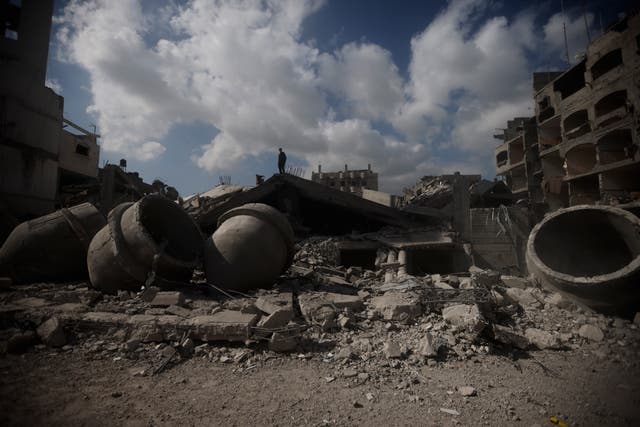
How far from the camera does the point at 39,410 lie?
2246 millimetres

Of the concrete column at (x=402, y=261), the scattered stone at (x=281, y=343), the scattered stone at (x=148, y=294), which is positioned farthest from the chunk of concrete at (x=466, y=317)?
the scattered stone at (x=148, y=294)

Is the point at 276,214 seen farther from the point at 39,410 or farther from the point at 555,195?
the point at 555,195

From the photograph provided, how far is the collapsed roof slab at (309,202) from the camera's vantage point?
9789mm

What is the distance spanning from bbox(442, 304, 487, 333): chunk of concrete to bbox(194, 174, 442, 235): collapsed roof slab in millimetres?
5861

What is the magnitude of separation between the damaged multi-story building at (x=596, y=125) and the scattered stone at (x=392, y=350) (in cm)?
1681

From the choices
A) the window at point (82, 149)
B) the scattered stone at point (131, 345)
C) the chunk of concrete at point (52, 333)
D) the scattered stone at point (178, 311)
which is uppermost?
the window at point (82, 149)

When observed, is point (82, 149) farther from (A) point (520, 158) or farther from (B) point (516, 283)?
(A) point (520, 158)

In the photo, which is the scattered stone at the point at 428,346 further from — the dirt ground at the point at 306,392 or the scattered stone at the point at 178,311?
the scattered stone at the point at 178,311

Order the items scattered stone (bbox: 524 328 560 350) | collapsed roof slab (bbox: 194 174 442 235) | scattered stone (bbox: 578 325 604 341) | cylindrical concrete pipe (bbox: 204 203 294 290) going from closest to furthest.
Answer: scattered stone (bbox: 524 328 560 350), scattered stone (bbox: 578 325 604 341), cylindrical concrete pipe (bbox: 204 203 294 290), collapsed roof slab (bbox: 194 174 442 235)

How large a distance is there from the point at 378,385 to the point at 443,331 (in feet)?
4.73

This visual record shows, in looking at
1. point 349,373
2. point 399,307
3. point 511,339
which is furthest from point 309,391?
point 511,339

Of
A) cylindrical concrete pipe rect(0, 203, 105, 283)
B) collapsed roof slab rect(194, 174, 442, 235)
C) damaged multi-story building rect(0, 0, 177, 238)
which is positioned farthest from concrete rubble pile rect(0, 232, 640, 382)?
damaged multi-story building rect(0, 0, 177, 238)

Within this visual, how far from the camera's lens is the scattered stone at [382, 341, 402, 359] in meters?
3.16

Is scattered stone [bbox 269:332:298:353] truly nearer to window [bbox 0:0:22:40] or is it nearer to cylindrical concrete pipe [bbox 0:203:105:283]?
cylindrical concrete pipe [bbox 0:203:105:283]
